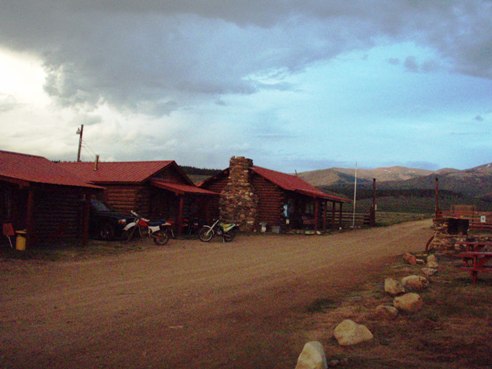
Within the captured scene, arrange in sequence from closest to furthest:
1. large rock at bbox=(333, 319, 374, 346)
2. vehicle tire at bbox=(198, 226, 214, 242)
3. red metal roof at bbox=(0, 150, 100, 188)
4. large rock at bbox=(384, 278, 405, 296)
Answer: large rock at bbox=(333, 319, 374, 346) → large rock at bbox=(384, 278, 405, 296) → red metal roof at bbox=(0, 150, 100, 188) → vehicle tire at bbox=(198, 226, 214, 242)

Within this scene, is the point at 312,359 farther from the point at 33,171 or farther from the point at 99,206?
the point at 99,206

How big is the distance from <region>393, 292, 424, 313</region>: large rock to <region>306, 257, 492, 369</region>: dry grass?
0.40ft

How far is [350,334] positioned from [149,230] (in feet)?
48.9

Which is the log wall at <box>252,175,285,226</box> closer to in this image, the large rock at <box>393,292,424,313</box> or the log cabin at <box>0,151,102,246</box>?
the log cabin at <box>0,151,102,246</box>

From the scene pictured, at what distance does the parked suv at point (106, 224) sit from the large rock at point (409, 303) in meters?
14.7

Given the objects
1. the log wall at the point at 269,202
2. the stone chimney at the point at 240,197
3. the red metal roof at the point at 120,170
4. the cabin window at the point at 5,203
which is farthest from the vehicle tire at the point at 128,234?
the log wall at the point at 269,202

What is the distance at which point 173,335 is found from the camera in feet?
20.8

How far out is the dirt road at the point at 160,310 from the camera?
18.1ft

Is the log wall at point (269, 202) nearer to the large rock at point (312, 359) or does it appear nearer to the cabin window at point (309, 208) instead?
the cabin window at point (309, 208)

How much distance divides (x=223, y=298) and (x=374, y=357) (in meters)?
3.84

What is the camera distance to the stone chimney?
31.0 m

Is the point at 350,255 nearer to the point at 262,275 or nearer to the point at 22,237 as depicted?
the point at 262,275

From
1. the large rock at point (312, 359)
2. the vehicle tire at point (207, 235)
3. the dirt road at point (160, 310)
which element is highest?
the vehicle tire at point (207, 235)

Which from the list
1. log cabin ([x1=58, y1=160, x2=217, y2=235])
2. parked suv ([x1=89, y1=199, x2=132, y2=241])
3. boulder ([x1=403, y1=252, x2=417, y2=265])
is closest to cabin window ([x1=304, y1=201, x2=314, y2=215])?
log cabin ([x1=58, y1=160, x2=217, y2=235])
